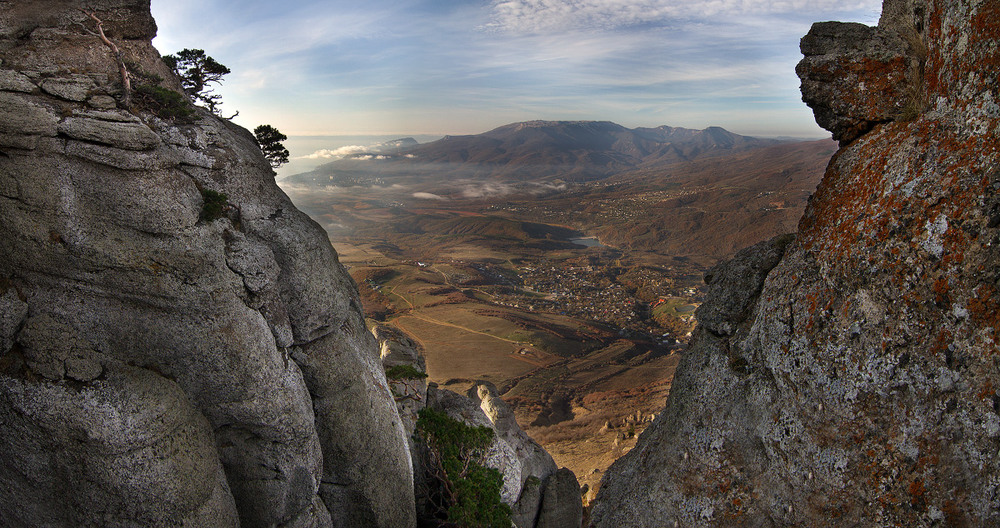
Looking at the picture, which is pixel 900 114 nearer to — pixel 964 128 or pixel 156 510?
pixel 964 128

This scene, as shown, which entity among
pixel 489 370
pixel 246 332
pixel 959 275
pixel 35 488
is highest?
pixel 959 275

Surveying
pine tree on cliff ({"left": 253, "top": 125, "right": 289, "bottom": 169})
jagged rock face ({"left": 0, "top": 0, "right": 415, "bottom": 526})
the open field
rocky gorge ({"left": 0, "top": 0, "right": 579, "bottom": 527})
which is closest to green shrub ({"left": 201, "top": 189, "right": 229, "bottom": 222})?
rocky gorge ({"left": 0, "top": 0, "right": 579, "bottom": 527})

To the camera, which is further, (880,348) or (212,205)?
(212,205)

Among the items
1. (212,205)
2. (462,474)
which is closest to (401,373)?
(462,474)

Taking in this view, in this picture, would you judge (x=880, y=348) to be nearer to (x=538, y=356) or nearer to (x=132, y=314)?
(x=132, y=314)

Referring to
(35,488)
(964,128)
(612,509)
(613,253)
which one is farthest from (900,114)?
(613,253)

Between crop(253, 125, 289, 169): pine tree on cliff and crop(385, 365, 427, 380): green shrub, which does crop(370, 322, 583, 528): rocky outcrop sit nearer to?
crop(385, 365, 427, 380): green shrub
